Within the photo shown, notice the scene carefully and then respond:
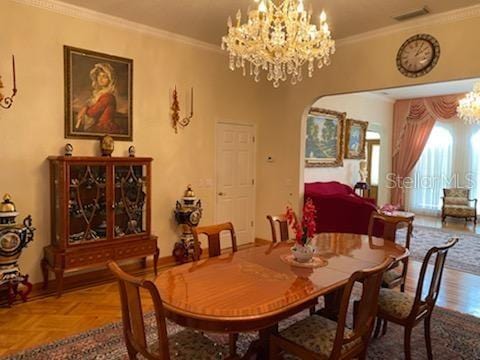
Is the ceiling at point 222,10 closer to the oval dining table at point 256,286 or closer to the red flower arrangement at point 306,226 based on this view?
the red flower arrangement at point 306,226

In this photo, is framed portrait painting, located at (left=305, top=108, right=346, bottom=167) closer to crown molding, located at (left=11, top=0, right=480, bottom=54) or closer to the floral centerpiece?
crown molding, located at (left=11, top=0, right=480, bottom=54)

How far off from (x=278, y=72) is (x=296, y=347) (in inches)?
86.4

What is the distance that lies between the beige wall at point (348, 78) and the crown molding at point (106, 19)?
163 centimetres

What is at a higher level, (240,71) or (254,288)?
(240,71)

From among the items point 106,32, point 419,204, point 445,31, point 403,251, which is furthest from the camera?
point 419,204

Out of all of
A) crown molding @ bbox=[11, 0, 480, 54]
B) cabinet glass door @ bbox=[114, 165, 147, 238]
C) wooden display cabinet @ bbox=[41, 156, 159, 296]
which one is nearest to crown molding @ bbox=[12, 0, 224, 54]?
crown molding @ bbox=[11, 0, 480, 54]

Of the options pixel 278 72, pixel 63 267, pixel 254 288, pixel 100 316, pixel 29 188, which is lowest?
pixel 100 316

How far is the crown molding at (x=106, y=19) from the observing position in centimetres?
385

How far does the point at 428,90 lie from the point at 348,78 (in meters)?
4.55

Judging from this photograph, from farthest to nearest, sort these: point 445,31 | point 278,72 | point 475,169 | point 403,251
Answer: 1. point 475,169
2. point 445,31
3. point 278,72
4. point 403,251

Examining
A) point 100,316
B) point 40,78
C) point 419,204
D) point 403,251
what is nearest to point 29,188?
point 40,78

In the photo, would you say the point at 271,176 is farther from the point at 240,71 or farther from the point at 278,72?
the point at 278,72

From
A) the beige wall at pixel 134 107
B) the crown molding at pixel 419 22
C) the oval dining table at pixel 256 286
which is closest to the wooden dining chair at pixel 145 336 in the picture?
the oval dining table at pixel 256 286

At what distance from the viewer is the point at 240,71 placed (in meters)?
5.75
